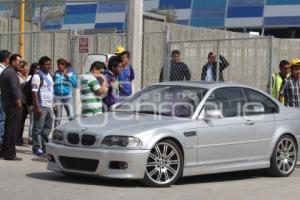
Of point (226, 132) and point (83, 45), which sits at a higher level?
point (83, 45)

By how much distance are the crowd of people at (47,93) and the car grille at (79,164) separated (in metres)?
1.92

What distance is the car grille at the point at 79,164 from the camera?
920 cm

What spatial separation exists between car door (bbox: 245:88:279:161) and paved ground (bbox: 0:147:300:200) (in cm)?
44

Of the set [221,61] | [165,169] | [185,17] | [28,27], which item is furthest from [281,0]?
[165,169]

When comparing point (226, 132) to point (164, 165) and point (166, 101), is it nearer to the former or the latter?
point (166, 101)

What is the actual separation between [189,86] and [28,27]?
72.6 feet

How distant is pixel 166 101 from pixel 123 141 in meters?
1.37

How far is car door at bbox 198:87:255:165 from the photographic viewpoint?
32.1 feet

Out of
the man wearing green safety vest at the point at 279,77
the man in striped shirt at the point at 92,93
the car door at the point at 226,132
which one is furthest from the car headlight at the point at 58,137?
the man wearing green safety vest at the point at 279,77

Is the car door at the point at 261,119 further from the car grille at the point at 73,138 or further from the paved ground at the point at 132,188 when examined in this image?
the car grille at the point at 73,138

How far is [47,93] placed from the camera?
12.4 m

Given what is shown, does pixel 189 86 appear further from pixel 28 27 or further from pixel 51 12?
pixel 51 12

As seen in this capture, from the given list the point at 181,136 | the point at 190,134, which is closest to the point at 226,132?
the point at 190,134

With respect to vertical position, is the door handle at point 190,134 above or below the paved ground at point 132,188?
above
